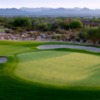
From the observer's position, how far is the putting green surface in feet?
43.4

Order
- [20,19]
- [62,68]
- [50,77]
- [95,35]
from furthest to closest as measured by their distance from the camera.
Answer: [20,19] → [95,35] → [62,68] → [50,77]

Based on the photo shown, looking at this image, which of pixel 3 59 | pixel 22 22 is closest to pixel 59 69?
pixel 3 59

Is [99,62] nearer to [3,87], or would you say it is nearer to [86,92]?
[86,92]

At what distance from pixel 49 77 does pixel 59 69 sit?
1.71 metres

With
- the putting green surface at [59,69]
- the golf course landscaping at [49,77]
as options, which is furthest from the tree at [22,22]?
the golf course landscaping at [49,77]

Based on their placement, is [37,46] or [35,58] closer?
[35,58]

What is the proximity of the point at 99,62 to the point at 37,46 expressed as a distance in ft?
31.9

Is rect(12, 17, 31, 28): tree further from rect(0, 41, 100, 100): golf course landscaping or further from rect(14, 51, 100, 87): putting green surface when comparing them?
rect(0, 41, 100, 100): golf course landscaping

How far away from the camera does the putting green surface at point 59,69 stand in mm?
13234

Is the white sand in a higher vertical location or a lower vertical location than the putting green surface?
lower

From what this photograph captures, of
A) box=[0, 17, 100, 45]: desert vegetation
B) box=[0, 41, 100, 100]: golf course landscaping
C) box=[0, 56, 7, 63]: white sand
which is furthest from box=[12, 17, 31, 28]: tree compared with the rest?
box=[0, 41, 100, 100]: golf course landscaping

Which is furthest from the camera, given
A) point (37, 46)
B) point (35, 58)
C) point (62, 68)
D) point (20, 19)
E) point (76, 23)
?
point (20, 19)

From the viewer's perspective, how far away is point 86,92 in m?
11.8

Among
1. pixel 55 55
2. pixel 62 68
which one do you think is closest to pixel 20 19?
pixel 55 55
